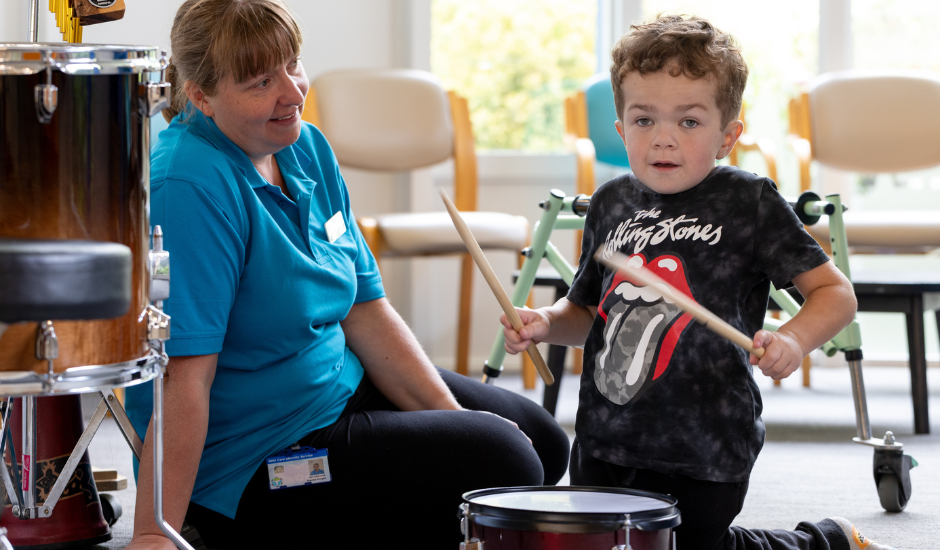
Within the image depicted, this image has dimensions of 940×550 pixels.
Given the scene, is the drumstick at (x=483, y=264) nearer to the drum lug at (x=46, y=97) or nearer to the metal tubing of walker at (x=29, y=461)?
the drum lug at (x=46, y=97)

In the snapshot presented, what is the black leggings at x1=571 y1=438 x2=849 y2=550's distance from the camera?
1202 mm

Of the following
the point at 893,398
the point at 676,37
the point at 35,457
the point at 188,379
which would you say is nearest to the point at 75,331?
the point at 188,379

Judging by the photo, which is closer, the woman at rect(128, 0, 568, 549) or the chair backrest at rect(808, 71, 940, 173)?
the woman at rect(128, 0, 568, 549)

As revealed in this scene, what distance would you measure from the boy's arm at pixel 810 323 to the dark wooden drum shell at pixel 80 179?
67 centimetres

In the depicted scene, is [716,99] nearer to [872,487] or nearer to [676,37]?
[676,37]

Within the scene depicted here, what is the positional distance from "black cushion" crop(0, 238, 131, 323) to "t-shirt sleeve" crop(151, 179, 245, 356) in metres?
0.34

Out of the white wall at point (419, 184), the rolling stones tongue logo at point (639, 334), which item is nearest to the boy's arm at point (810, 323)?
the rolling stones tongue logo at point (639, 334)

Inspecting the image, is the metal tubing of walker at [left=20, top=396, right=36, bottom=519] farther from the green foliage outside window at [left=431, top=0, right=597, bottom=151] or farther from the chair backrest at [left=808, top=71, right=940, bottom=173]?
the chair backrest at [left=808, top=71, right=940, bottom=173]

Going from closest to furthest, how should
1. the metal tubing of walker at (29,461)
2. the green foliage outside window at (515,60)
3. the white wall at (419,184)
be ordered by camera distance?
the metal tubing of walker at (29,461)
the white wall at (419,184)
the green foliage outside window at (515,60)

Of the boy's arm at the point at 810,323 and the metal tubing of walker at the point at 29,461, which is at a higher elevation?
the boy's arm at the point at 810,323

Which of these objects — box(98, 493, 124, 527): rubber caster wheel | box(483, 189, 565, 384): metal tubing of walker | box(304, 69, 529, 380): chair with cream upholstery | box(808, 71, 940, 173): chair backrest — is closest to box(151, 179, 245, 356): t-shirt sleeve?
box(98, 493, 124, 527): rubber caster wheel

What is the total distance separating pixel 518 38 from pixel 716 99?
2.77 metres

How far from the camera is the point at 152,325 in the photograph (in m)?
1.08

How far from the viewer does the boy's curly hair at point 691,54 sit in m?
1.19
